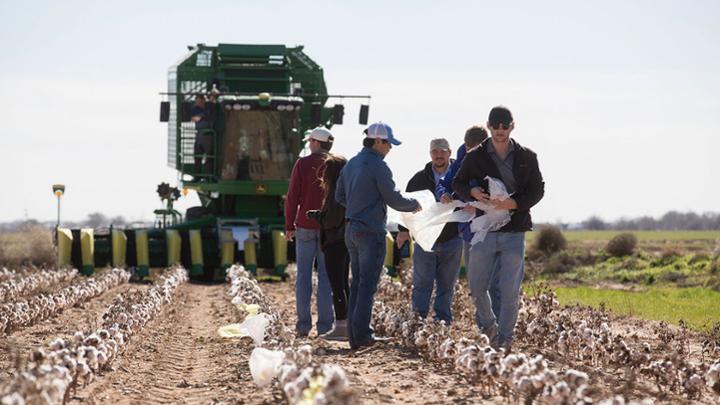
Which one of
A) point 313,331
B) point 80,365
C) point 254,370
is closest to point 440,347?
point 254,370

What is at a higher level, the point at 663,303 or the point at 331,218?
the point at 331,218

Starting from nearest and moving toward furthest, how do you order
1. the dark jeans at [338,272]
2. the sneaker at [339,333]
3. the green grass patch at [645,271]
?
the dark jeans at [338,272]
the sneaker at [339,333]
the green grass patch at [645,271]

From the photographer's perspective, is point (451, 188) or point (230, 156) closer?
point (451, 188)

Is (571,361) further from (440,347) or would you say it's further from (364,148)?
(364,148)

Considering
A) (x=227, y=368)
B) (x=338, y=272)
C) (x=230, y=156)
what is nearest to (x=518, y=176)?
(x=227, y=368)

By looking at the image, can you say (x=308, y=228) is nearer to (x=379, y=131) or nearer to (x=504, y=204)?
(x=379, y=131)

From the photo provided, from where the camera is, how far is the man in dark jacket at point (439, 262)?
41.4 feet

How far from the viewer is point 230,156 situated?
2659 cm

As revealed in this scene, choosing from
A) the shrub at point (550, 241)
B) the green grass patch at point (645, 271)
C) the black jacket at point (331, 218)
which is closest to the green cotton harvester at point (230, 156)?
the green grass patch at point (645, 271)

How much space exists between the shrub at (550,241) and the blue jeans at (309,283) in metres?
28.7

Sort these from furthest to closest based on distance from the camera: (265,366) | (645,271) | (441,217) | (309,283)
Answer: (645,271), (309,283), (441,217), (265,366)

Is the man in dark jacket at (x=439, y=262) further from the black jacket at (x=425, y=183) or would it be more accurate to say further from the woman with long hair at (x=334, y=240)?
the woman with long hair at (x=334, y=240)

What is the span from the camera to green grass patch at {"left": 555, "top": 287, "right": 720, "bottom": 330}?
672 inches

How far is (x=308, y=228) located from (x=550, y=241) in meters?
29.5
